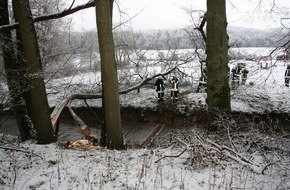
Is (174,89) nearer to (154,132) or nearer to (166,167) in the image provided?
(154,132)

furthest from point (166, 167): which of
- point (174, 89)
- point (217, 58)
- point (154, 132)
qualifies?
point (174, 89)

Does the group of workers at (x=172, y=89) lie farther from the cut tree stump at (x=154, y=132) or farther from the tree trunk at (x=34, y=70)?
the tree trunk at (x=34, y=70)

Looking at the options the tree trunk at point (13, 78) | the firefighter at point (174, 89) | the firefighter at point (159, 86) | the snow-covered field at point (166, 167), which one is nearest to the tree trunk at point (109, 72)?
the snow-covered field at point (166, 167)

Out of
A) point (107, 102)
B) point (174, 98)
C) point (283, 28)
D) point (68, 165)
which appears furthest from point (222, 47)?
point (174, 98)

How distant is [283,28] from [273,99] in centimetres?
723

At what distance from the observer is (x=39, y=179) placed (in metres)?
4.55

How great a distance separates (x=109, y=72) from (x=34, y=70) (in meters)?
1.90

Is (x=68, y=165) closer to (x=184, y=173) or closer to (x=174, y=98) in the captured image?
(x=184, y=173)

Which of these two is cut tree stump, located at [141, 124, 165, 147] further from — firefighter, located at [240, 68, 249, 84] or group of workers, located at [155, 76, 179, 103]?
firefighter, located at [240, 68, 249, 84]

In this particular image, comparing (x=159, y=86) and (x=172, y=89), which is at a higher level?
(x=159, y=86)

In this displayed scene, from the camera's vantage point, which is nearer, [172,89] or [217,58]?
[217,58]

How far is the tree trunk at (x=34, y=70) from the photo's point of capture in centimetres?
627

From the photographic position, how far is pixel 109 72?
21.2ft

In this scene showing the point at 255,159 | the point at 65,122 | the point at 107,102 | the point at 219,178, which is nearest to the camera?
the point at 219,178
